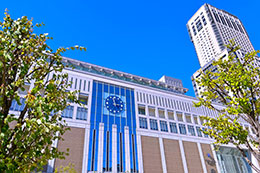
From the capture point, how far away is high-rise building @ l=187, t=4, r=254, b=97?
131 metres

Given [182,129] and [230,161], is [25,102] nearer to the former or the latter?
[182,129]

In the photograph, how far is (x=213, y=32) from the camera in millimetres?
134375

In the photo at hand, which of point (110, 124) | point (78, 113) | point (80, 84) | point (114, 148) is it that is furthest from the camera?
point (80, 84)

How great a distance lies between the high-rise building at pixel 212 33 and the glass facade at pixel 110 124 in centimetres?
9438

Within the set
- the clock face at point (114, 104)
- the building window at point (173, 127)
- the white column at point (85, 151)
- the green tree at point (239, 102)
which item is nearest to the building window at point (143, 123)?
the clock face at point (114, 104)

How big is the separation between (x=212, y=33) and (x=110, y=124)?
12220 centimetres

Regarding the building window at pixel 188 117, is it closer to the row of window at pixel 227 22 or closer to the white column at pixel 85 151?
the white column at pixel 85 151

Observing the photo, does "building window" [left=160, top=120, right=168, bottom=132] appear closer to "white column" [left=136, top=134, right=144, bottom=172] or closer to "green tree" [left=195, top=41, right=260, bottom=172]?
"white column" [left=136, top=134, right=144, bottom=172]

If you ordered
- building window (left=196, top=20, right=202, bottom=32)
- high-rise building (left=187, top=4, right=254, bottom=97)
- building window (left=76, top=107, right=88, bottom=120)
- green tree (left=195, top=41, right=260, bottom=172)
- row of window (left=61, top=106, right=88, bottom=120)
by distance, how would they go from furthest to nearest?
1. building window (left=196, top=20, right=202, bottom=32)
2. high-rise building (left=187, top=4, right=254, bottom=97)
3. building window (left=76, top=107, right=88, bottom=120)
4. row of window (left=61, top=106, right=88, bottom=120)
5. green tree (left=195, top=41, right=260, bottom=172)

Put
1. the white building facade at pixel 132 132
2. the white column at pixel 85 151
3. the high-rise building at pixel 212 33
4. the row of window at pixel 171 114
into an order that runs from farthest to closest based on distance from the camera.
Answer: the high-rise building at pixel 212 33
the row of window at pixel 171 114
the white building facade at pixel 132 132
the white column at pixel 85 151

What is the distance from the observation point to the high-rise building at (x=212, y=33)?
131m

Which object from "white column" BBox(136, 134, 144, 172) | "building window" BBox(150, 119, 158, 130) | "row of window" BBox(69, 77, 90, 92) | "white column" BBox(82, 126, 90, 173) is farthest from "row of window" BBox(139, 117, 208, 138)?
"row of window" BBox(69, 77, 90, 92)

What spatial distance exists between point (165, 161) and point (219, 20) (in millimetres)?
134151

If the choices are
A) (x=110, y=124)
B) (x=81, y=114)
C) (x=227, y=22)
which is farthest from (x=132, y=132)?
(x=227, y=22)
